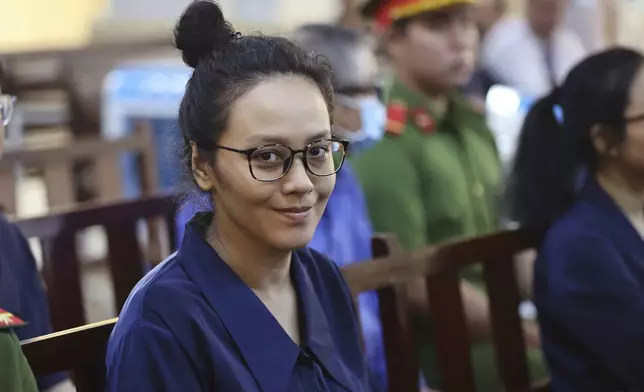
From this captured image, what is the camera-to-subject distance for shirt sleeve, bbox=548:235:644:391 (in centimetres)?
166

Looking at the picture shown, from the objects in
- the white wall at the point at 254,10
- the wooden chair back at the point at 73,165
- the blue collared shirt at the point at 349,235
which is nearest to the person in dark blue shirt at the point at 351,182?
the blue collared shirt at the point at 349,235

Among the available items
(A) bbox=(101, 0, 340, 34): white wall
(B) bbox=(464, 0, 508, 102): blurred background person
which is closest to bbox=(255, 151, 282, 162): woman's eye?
(B) bbox=(464, 0, 508, 102): blurred background person

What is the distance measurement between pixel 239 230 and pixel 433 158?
3.54 ft

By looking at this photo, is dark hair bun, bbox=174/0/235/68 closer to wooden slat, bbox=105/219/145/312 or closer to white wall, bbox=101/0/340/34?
wooden slat, bbox=105/219/145/312

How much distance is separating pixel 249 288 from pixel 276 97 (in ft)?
0.80

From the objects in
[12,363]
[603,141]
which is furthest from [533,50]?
[12,363]

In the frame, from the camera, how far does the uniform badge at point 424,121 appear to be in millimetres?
2211

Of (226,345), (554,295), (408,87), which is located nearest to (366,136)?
(408,87)

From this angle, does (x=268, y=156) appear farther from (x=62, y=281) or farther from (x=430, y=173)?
(x=430, y=173)

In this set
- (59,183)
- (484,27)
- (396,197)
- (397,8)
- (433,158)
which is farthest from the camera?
(484,27)

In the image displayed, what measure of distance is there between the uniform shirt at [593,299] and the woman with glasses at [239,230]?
0.67m

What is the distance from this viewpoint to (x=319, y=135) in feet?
3.67

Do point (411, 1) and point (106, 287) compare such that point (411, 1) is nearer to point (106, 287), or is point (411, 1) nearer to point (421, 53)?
point (421, 53)

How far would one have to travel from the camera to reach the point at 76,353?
1.22 m
